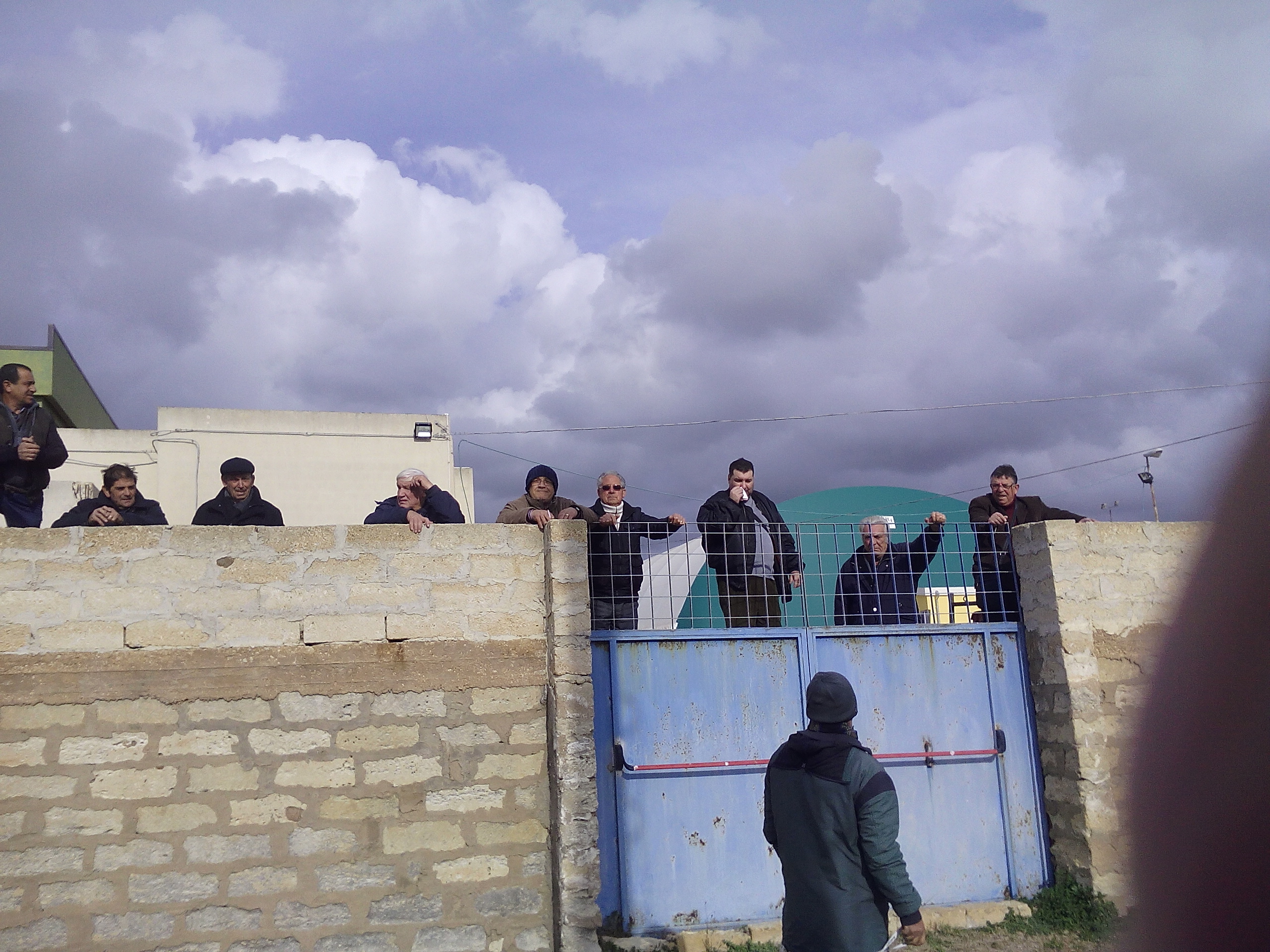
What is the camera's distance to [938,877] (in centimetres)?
593

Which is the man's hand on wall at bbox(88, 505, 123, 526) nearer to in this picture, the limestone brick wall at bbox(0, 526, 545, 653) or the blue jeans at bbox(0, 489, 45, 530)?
the limestone brick wall at bbox(0, 526, 545, 653)

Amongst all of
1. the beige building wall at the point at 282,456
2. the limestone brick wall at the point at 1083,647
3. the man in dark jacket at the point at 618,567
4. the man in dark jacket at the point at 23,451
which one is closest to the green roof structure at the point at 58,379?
the beige building wall at the point at 282,456

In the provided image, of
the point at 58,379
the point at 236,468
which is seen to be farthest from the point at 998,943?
the point at 58,379

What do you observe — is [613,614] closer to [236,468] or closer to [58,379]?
[236,468]

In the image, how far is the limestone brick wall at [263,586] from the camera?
4.87m

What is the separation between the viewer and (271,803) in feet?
15.7

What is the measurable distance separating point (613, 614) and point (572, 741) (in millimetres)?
1020

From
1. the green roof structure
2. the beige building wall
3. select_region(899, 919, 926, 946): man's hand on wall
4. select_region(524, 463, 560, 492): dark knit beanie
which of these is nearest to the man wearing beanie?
select_region(524, 463, 560, 492): dark knit beanie

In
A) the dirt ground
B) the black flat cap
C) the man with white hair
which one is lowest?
the dirt ground

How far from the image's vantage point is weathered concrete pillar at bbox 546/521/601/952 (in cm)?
482

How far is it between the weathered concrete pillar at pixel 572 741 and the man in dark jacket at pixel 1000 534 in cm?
305

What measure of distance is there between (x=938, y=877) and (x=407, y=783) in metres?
3.44

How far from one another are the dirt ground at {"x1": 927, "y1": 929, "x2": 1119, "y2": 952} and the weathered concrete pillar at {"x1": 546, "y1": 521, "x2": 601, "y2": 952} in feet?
7.31

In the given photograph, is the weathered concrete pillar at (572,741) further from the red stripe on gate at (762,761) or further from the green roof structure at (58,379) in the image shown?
the green roof structure at (58,379)
